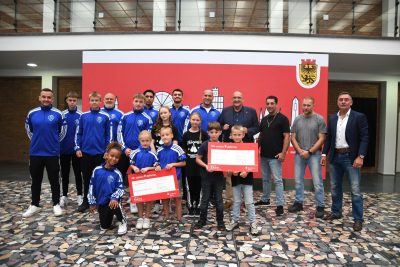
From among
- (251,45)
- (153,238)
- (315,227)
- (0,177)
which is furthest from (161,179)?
(0,177)

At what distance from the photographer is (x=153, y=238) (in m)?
3.56

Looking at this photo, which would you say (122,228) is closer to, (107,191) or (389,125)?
(107,191)

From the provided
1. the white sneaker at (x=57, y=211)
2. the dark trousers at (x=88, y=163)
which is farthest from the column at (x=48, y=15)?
the white sneaker at (x=57, y=211)

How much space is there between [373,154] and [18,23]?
1176 cm

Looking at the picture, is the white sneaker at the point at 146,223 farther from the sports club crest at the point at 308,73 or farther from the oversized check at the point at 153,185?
the sports club crest at the point at 308,73

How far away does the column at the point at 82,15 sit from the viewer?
7712 mm

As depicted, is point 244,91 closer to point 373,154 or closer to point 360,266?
point 360,266

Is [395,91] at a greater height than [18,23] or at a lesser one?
lesser

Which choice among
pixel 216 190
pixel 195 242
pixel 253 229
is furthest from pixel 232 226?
pixel 195 242

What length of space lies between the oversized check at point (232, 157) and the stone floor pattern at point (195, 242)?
2.78ft

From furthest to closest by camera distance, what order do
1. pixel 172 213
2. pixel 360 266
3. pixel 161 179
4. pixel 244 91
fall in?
pixel 244 91 → pixel 172 213 → pixel 161 179 → pixel 360 266

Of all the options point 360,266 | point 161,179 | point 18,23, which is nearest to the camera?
point 360,266

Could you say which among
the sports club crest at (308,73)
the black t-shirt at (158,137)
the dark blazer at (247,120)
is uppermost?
the sports club crest at (308,73)

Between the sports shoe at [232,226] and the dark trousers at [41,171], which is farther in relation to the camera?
the dark trousers at [41,171]
